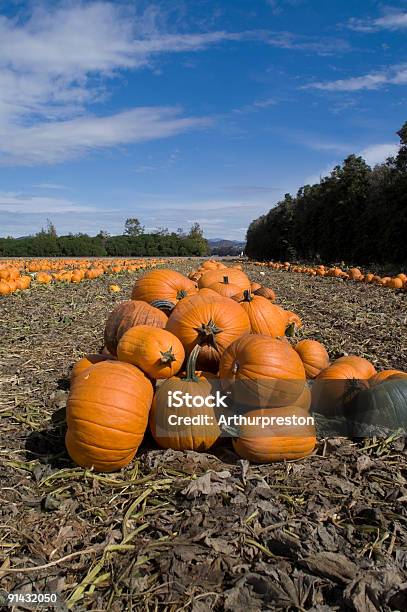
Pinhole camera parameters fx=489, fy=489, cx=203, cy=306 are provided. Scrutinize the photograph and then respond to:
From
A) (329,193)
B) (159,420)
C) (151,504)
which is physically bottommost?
(151,504)

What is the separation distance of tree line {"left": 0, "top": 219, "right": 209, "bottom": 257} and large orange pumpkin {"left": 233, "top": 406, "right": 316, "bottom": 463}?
179 ft

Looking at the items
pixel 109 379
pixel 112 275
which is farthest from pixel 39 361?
pixel 112 275

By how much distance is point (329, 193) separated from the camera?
34.2 meters

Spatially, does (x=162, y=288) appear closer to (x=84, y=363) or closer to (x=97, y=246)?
(x=84, y=363)

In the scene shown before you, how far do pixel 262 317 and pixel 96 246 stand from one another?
56.0m

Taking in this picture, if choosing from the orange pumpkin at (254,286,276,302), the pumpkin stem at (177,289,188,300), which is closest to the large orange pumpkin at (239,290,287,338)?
the pumpkin stem at (177,289,188,300)

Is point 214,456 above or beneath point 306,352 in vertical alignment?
beneath

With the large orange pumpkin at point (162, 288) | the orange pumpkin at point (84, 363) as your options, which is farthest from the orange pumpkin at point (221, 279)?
the orange pumpkin at point (84, 363)

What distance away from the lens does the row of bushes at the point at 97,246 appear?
54.2m

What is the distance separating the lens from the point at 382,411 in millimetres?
3064

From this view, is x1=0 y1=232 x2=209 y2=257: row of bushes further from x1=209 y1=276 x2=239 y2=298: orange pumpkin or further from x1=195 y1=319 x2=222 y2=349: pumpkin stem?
x1=195 y1=319 x2=222 y2=349: pumpkin stem

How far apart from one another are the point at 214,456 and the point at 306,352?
1261 mm

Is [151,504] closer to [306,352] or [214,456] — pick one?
[214,456]

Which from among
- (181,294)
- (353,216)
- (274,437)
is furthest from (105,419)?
(353,216)
